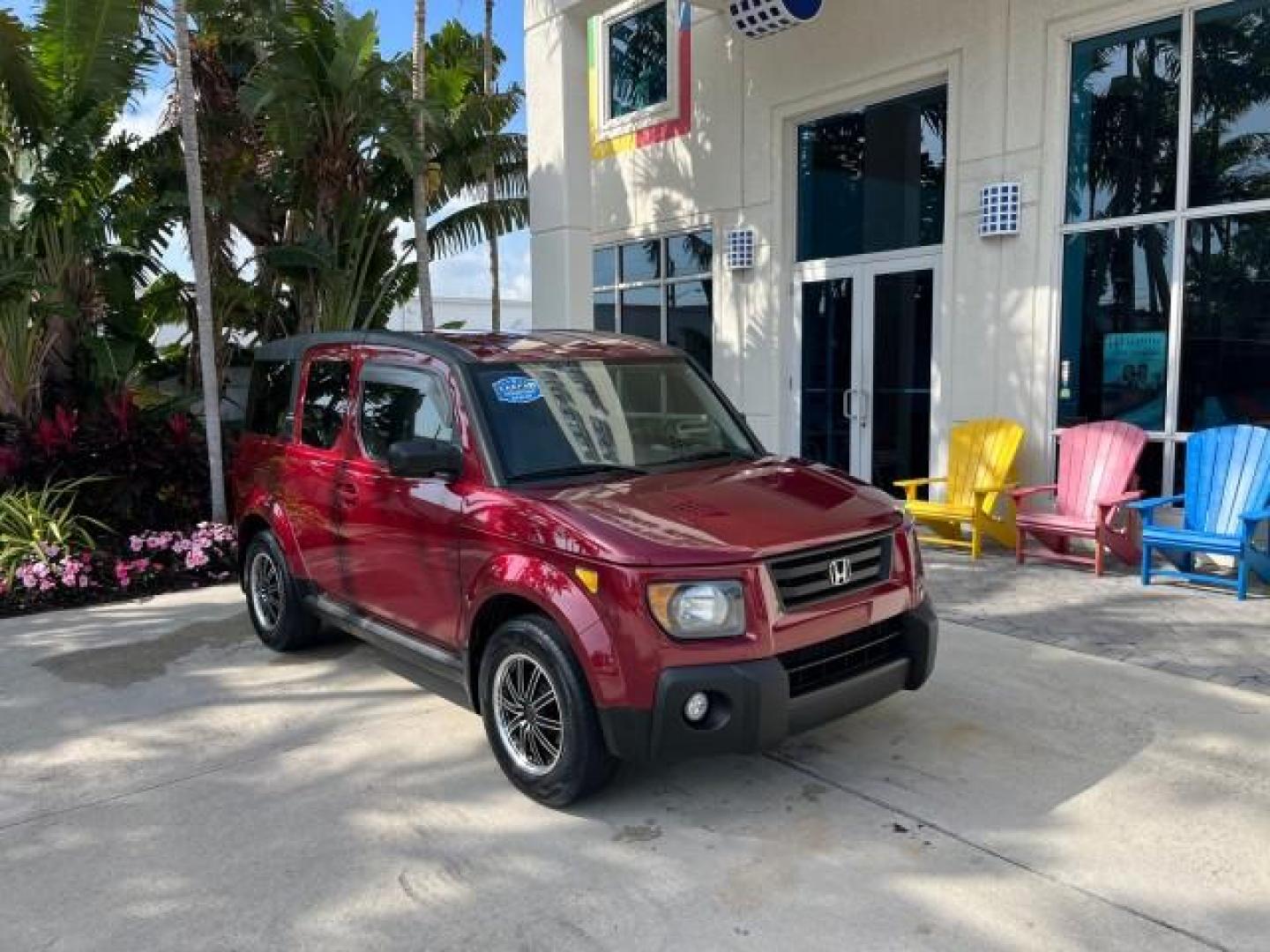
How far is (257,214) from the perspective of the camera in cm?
1114

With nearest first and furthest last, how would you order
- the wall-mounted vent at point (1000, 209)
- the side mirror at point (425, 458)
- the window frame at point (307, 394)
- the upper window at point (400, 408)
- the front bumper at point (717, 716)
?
1. the front bumper at point (717, 716)
2. the side mirror at point (425, 458)
3. the upper window at point (400, 408)
4. the window frame at point (307, 394)
5. the wall-mounted vent at point (1000, 209)

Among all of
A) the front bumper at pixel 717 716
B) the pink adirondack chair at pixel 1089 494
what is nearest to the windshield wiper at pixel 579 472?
the front bumper at pixel 717 716

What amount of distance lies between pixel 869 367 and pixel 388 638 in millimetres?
6253

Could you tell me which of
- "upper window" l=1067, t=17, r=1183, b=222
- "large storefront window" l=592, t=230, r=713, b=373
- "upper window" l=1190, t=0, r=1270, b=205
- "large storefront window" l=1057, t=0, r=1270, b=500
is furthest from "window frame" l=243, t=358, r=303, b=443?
"upper window" l=1190, t=0, r=1270, b=205

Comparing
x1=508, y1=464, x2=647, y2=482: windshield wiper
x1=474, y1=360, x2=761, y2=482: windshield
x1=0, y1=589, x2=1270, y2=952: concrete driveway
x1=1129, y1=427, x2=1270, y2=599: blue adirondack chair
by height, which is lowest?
x1=0, y1=589, x2=1270, y2=952: concrete driveway

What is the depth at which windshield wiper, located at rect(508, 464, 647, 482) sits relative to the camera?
13.1 ft

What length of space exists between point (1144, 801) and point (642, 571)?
2.16m

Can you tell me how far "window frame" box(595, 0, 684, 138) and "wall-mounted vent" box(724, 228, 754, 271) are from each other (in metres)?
1.93

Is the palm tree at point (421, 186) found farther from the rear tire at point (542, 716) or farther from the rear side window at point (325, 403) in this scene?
the rear tire at point (542, 716)

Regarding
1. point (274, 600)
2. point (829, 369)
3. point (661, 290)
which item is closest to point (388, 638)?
point (274, 600)

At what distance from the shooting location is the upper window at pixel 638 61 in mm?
11508

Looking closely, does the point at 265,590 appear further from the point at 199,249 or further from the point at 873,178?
the point at 873,178

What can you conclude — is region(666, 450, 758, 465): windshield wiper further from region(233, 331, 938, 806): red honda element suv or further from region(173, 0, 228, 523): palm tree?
region(173, 0, 228, 523): palm tree

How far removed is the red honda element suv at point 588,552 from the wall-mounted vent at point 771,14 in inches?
198
